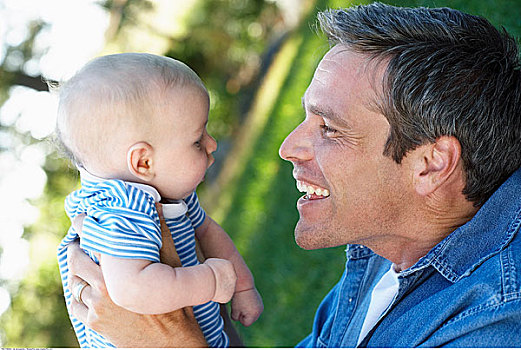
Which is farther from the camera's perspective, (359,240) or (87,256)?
(359,240)

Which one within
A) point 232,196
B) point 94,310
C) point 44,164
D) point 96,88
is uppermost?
point 96,88

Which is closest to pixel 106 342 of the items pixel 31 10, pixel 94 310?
pixel 94 310

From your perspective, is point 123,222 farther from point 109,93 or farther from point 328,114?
point 328,114

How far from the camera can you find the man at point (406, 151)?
1701 millimetres

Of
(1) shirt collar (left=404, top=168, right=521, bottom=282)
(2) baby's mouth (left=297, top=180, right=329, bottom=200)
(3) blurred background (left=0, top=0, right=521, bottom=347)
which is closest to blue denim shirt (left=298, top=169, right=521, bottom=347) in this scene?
(1) shirt collar (left=404, top=168, right=521, bottom=282)

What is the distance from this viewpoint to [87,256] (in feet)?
5.70

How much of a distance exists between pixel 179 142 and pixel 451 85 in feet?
2.80

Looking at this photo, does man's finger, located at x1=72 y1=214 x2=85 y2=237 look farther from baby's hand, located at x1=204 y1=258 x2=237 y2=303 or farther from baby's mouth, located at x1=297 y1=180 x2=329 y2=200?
baby's mouth, located at x1=297 y1=180 x2=329 y2=200

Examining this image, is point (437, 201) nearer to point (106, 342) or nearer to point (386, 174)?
point (386, 174)

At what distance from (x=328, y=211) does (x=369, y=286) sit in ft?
1.26

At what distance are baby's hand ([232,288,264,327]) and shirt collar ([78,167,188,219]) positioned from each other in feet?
1.28

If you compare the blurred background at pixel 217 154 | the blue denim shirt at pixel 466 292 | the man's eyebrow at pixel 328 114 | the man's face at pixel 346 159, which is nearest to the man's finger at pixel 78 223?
the man's face at pixel 346 159

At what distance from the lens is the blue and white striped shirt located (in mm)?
1542

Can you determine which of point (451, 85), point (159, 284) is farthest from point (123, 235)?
point (451, 85)
